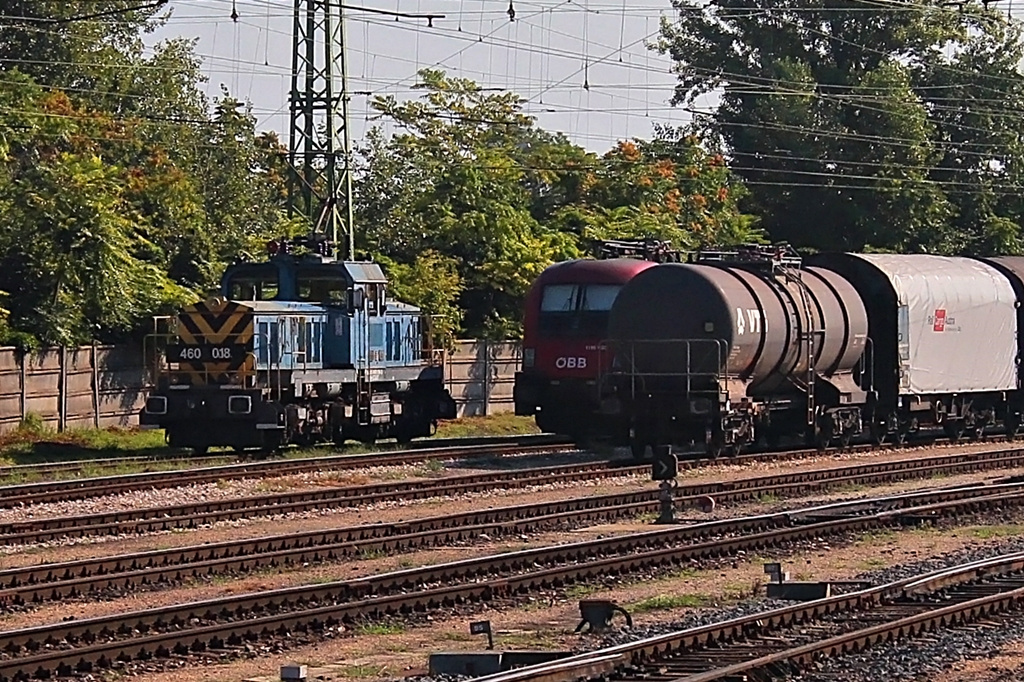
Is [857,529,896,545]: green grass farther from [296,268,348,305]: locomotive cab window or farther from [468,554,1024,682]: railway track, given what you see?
[296,268,348,305]: locomotive cab window

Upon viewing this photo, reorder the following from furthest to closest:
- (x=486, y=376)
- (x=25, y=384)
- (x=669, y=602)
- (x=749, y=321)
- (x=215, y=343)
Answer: (x=486, y=376) < (x=25, y=384) < (x=215, y=343) < (x=749, y=321) < (x=669, y=602)

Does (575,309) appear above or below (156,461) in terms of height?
above

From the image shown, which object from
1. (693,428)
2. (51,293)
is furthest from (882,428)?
(51,293)

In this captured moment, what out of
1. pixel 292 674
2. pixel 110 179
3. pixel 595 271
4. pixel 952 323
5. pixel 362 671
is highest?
pixel 110 179

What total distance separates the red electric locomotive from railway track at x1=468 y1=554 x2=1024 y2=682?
13576mm

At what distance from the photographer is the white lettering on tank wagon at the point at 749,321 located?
984 inches

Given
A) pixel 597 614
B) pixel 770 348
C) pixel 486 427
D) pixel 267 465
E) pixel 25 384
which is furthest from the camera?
pixel 486 427

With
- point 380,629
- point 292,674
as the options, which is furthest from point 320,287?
point 292,674

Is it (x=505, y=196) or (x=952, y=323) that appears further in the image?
(x=505, y=196)

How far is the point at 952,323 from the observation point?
99.2ft

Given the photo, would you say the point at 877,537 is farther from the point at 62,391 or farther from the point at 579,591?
the point at 62,391

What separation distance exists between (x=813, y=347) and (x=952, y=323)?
14.6ft

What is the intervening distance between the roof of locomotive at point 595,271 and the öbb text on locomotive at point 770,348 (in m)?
0.03

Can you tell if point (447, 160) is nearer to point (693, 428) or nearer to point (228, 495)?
point (693, 428)
